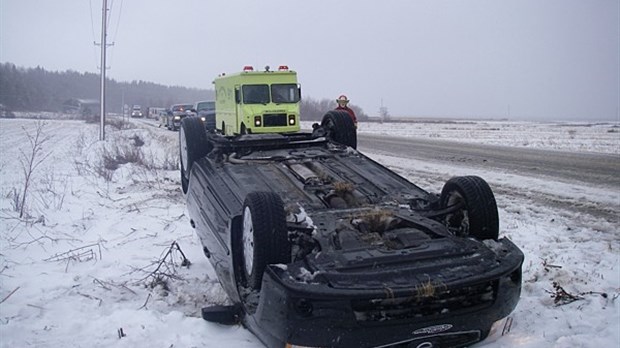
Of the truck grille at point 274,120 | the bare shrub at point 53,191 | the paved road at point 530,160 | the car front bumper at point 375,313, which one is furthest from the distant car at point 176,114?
the car front bumper at point 375,313

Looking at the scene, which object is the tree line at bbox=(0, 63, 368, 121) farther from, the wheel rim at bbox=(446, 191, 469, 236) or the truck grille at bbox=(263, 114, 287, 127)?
the wheel rim at bbox=(446, 191, 469, 236)

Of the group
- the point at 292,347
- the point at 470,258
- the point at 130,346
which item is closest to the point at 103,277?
the point at 130,346

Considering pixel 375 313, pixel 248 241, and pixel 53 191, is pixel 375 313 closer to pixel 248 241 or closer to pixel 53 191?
pixel 248 241

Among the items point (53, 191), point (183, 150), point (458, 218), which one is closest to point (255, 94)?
point (53, 191)

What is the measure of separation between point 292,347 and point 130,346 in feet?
4.04

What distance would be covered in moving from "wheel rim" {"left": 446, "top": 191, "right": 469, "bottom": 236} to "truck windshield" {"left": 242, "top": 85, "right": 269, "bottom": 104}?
37.9 ft

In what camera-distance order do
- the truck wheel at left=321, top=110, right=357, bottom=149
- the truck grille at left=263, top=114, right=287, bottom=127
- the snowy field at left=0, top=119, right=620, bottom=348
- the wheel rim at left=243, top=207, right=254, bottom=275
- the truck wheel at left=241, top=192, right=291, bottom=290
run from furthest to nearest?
the truck grille at left=263, top=114, right=287, bottom=127
the truck wheel at left=321, top=110, right=357, bottom=149
the snowy field at left=0, top=119, right=620, bottom=348
the wheel rim at left=243, top=207, right=254, bottom=275
the truck wheel at left=241, top=192, right=291, bottom=290

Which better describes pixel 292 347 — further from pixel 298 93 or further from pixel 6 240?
pixel 298 93

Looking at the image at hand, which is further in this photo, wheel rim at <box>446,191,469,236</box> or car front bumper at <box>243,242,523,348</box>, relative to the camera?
wheel rim at <box>446,191,469,236</box>

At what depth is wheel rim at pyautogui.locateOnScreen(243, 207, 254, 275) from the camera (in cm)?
346

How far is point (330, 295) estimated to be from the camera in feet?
9.27

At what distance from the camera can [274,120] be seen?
1535cm

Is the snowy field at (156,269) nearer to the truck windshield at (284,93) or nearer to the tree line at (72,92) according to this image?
the truck windshield at (284,93)

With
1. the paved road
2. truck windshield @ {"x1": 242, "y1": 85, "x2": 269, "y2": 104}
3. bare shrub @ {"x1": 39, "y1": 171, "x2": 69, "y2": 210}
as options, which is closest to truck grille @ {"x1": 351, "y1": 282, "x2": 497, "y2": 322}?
bare shrub @ {"x1": 39, "y1": 171, "x2": 69, "y2": 210}
